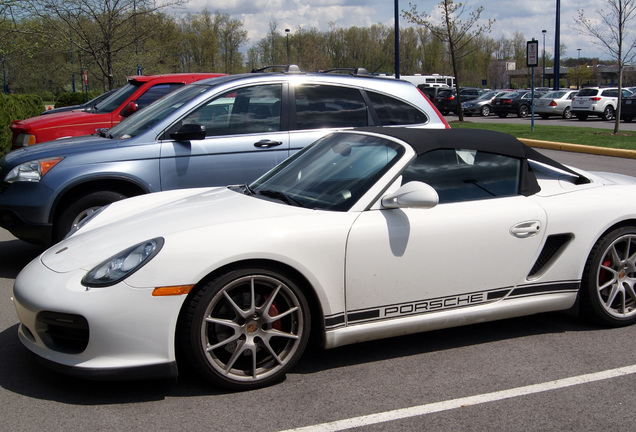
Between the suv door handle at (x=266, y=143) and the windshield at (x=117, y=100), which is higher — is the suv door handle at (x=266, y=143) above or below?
below

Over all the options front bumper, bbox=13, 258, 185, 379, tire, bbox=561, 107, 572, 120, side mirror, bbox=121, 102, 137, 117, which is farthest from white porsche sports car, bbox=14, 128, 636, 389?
tire, bbox=561, 107, 572, 120

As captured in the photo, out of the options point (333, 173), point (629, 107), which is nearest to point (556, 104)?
point (629, 107)

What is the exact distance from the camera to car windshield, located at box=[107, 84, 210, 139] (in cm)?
663

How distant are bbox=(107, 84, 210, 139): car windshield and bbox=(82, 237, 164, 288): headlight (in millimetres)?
3223

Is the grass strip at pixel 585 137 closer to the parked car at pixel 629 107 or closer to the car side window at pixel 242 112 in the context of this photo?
the parked car at pixel 629 107

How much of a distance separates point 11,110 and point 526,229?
635 inches

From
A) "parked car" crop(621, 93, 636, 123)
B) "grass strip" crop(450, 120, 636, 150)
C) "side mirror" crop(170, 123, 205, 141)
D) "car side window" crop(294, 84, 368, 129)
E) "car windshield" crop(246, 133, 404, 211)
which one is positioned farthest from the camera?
"parked car" crop(621, 93, 636, 123)

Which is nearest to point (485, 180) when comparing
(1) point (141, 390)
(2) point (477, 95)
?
(1) point (141, 390)

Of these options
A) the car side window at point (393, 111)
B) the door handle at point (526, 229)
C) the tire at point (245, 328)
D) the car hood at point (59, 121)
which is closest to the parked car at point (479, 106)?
the car hood at point (59, 121)

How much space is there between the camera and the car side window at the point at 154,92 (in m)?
10.7

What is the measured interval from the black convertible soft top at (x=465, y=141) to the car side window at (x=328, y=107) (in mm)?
2287

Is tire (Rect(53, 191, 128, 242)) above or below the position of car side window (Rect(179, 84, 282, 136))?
below

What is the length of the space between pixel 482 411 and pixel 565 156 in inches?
539

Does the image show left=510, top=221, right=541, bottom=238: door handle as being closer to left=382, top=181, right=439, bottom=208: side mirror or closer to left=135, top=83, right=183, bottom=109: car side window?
left=382, top=181, right=439, bottom=208: side mirror
